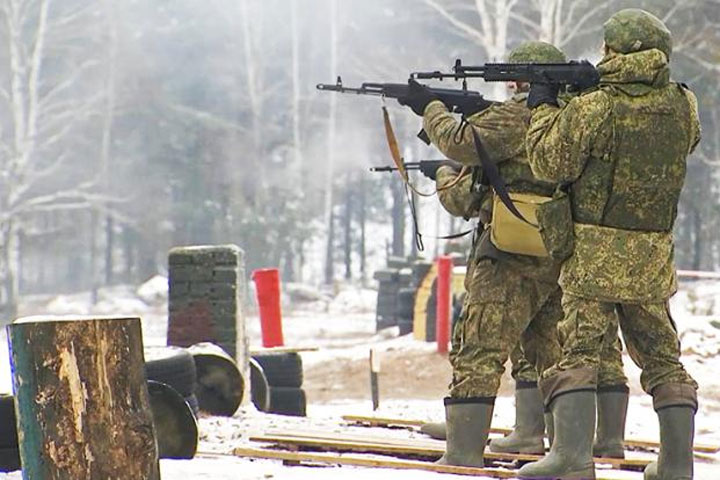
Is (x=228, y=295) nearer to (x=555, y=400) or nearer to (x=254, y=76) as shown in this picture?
(x=555, y=400)

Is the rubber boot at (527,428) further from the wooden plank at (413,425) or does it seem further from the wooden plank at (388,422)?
the wooden plank at (388,422)

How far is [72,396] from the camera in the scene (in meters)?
4.13

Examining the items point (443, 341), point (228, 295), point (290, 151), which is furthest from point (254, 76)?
point (228, 295)

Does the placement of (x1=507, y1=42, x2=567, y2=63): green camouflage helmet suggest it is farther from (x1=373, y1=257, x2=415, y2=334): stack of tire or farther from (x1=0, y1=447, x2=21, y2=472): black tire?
(x1=373, y1=257, x2=415, y2=334): stack of tire

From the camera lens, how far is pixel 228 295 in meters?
9.23

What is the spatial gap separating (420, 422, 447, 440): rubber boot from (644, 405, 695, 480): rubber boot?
6.19 feet

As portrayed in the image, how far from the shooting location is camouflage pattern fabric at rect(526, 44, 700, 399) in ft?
15.3

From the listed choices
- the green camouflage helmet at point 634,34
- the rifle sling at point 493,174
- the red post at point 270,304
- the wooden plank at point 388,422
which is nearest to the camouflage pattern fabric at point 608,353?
the rifle sling at point 493,174

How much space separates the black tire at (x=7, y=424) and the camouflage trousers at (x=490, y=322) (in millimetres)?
1771

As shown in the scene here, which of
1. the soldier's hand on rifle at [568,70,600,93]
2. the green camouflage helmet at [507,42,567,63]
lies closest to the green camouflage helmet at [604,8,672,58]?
the soldier's hand on rifle at [568,70,600,93]

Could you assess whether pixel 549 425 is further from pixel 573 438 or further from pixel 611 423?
pixel 573 438

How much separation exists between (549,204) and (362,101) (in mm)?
32951

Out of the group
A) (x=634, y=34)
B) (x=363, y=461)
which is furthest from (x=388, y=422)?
(x=634, y=34)

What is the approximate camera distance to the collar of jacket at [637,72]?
15.3 ft
